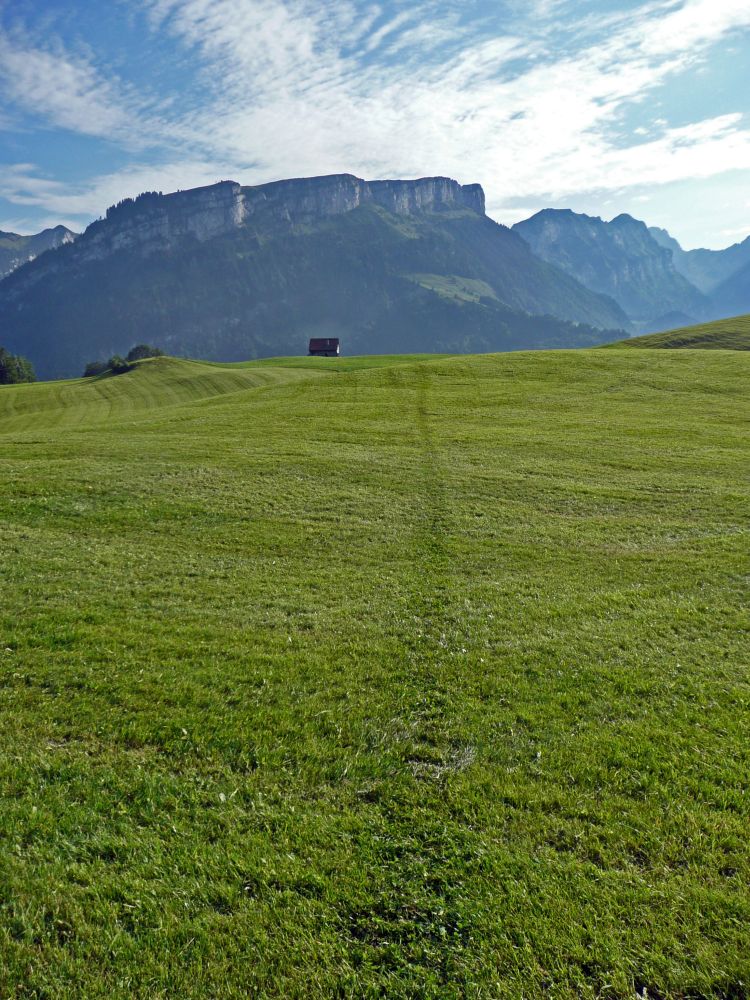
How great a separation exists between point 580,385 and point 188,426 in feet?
144

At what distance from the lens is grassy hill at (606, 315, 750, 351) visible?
9675cm

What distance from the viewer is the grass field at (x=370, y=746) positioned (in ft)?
22.8

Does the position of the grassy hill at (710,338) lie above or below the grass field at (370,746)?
above

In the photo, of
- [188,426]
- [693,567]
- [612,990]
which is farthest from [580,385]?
[612,990]

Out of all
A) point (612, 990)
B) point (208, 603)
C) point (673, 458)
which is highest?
point (673, 458)

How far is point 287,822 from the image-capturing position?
29.0 ft

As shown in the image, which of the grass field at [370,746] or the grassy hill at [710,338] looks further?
the grassy hill at [710,338]

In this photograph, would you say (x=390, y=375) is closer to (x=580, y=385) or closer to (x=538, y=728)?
(x=580, y=385)

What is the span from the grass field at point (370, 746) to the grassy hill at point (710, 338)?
86.4 metres

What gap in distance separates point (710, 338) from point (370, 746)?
11469 centimetres

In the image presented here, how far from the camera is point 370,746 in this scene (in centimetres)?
1078

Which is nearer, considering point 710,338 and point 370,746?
point 370,746

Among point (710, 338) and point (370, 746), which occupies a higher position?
point (710, 338)

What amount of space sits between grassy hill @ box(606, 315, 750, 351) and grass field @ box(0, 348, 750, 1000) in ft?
284
